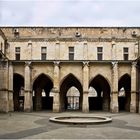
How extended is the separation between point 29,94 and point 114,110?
1014cm

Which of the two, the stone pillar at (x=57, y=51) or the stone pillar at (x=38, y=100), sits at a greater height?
the stone pillar at (x=57, y=51)

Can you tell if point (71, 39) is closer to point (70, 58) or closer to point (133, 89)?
point (70, 58)

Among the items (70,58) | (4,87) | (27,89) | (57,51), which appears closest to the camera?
(4,87)

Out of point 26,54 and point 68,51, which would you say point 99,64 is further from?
point 26,54

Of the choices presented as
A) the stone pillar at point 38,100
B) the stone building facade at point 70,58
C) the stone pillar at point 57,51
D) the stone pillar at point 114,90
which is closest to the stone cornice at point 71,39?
the stone building facade at point 70,58

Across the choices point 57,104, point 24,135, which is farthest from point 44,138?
point 57,104

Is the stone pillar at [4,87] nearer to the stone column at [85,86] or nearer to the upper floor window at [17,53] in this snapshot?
the upper floor window at [17,53]

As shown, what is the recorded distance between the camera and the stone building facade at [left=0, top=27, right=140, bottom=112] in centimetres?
3862

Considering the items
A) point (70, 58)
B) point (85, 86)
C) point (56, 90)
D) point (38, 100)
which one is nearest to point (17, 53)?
point (70, 58)

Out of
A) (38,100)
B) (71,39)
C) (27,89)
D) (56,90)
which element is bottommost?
(38,100)

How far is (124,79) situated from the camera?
1763 inches

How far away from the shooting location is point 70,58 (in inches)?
1592

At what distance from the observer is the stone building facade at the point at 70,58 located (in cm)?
3862

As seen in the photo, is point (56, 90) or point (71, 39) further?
point (71, 39)
